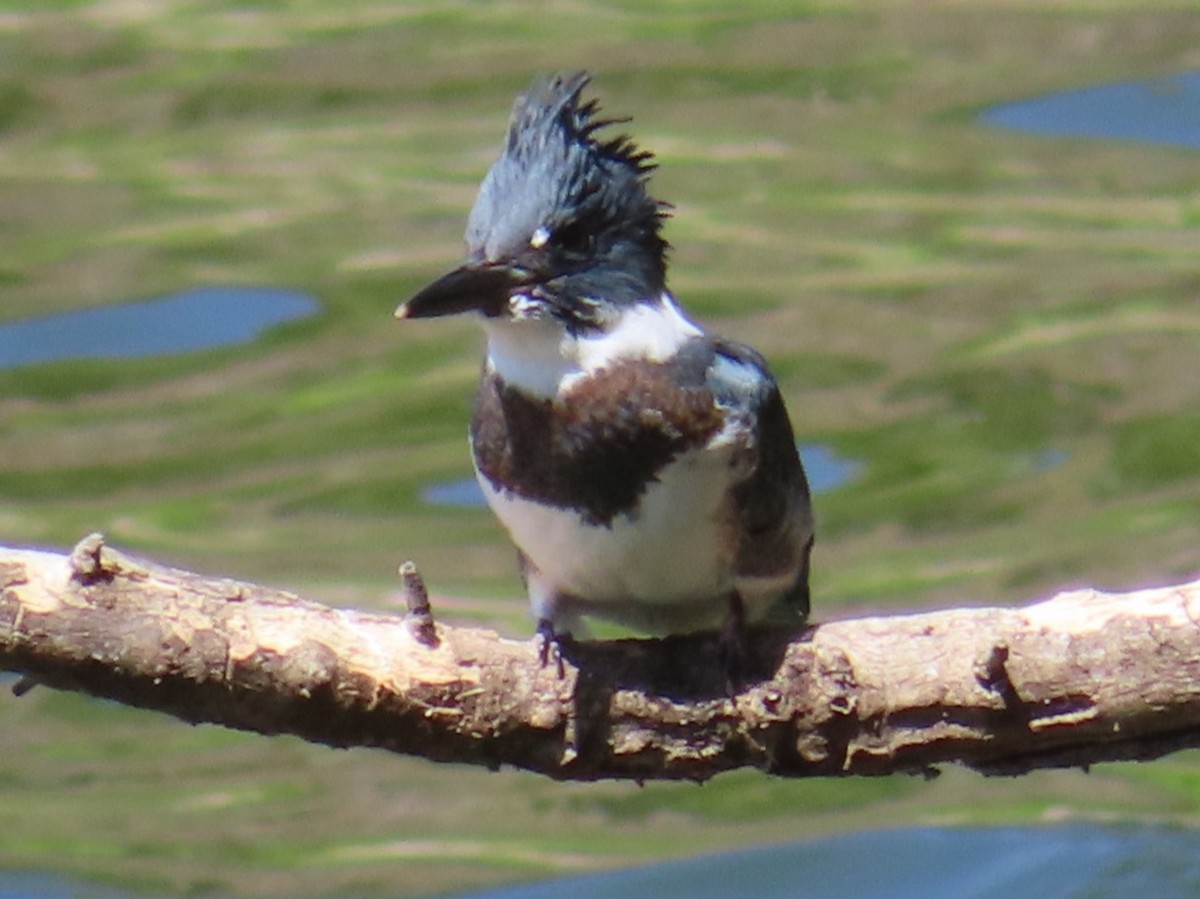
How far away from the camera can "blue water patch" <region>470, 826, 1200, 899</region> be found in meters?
8.12

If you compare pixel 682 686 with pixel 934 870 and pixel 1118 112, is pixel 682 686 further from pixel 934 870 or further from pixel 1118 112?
pixel 1118 112

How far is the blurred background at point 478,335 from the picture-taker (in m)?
8.75

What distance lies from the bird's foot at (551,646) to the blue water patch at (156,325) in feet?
21.7

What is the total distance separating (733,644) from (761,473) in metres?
0.37

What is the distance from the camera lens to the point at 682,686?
4934 millimetres

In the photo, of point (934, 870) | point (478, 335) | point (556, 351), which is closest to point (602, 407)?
point (556, 351)

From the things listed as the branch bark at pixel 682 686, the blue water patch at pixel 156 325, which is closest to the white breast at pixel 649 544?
the branch bark at pixel 682 686

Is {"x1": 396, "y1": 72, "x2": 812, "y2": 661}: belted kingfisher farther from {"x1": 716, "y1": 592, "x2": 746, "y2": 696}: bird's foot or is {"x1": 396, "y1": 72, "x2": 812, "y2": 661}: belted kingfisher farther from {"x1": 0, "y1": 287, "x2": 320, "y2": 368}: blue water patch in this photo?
{"x1": 0, "y1": 287, "x2": 320, "y2": 368}: blue water patch

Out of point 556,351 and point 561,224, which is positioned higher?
point 561,224

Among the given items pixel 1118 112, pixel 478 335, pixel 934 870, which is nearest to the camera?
pixel 934 870

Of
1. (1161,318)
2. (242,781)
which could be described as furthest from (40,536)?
(1161,318)

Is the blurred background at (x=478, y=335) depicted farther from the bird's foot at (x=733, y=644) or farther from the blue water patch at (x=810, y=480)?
the bird's foot at (x=733, y=644)

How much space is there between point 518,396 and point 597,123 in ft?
1.99

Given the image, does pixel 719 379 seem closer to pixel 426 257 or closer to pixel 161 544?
pixel 161 544
